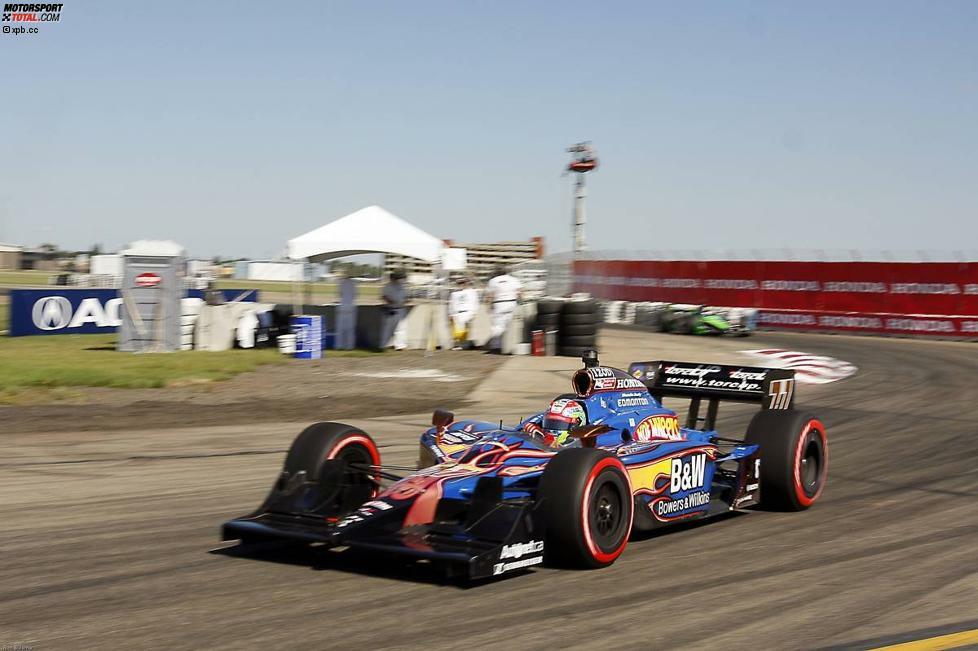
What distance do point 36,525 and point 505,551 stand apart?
3.61 metres

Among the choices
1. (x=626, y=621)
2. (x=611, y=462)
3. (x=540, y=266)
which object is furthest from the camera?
(x=540, y=266)

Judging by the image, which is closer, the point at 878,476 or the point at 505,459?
the point at 505,459

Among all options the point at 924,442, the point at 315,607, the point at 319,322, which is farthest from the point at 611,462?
the point at 319,322

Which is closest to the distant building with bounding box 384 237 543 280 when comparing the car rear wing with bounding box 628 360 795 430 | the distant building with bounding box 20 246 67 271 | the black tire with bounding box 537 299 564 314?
the black tire with bounding box 537 299 564 314

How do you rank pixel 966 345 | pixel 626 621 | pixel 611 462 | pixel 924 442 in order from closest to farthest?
1. pixel 626 621
2. pixel 611 462
3. pixel 924 442
4. pixel 966 345

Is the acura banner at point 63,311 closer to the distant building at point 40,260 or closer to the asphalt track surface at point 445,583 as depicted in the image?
the asphalt track surface at point 445,583

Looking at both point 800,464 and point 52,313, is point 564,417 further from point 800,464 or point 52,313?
point 52,313

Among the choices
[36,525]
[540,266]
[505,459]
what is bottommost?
[36,525]

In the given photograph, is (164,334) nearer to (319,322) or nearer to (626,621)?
(319,322)

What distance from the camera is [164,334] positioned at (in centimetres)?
2159

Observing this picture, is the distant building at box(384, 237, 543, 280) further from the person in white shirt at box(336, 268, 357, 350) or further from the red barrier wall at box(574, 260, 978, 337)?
the person in white shirt at box(336, 268, 357, 350)

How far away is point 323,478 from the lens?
6648mm

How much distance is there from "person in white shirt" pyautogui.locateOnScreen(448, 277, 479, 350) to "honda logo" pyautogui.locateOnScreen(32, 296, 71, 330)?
10.1 metres

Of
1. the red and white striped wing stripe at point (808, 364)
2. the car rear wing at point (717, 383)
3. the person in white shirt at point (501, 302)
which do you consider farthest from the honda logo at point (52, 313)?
the car rear wing at point (717, 383)
